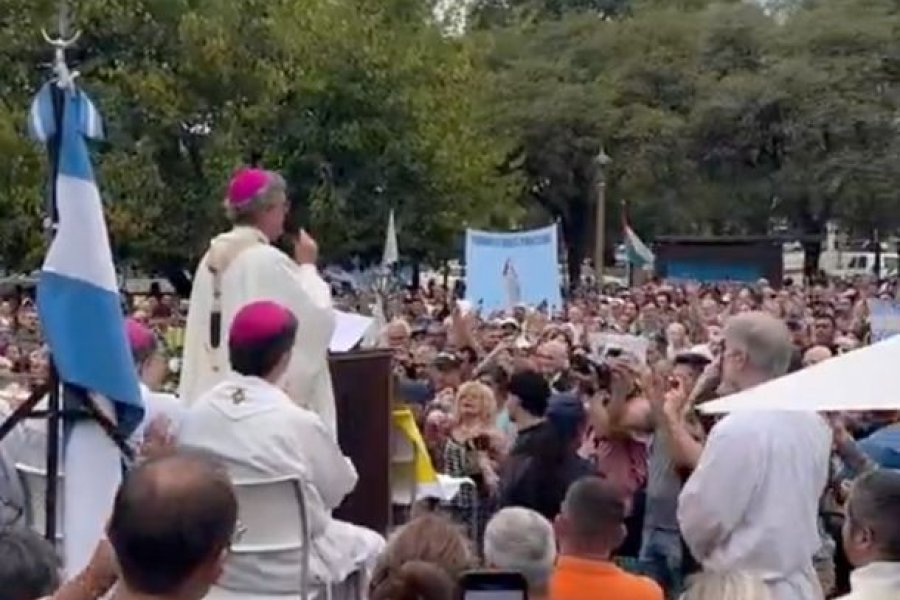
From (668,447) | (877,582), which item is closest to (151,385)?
(668,447)

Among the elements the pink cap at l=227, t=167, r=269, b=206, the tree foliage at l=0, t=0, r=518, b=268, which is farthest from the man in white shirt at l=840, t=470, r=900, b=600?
the tree foliage at l=0, t=0, r=518, b=268

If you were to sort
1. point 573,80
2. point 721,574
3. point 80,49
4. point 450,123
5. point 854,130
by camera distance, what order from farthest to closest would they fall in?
point 573,80, point 854,130, point 450,123, point 80,49, point 721,574

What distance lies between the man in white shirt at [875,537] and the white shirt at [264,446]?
1.96 meters

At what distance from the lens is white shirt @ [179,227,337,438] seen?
7.89 metres

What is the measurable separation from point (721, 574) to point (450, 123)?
3147 cm

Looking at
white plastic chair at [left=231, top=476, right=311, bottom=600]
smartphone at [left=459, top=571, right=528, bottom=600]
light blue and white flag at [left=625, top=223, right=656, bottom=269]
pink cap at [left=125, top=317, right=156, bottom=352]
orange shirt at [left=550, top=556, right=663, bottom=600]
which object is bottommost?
light blue and white flag at [left=625, top=223, right=656, bottom=269]

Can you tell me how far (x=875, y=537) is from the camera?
5223mm

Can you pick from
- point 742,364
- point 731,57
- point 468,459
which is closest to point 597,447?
point 468,459

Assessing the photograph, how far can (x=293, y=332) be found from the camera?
6.66m

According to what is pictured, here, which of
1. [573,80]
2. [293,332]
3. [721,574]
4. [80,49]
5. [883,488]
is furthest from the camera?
[573,80]

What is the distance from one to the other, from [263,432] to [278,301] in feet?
4.43

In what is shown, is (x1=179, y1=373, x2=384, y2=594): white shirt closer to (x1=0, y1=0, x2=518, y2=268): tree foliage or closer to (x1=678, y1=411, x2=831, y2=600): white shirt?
(x1=678, y1=411, x2=831, y2=600): white shirt

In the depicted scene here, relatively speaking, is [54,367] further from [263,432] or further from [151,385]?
[151,385]

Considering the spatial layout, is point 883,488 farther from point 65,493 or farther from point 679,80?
point 679,80
